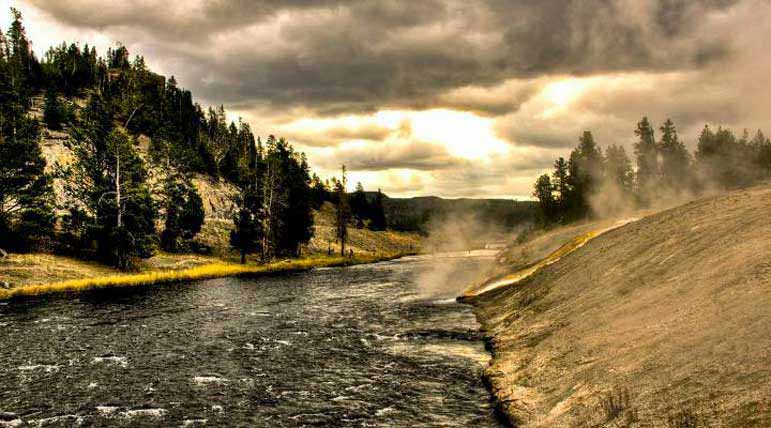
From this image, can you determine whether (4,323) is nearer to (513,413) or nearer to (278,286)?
(278,286)

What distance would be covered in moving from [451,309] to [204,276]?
42.4m

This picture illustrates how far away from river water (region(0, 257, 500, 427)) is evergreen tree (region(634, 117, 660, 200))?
10937cm

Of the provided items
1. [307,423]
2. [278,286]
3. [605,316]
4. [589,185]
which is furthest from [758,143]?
[307,423]

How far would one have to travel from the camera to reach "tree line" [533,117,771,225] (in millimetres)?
114125

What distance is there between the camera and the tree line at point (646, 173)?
11412cm

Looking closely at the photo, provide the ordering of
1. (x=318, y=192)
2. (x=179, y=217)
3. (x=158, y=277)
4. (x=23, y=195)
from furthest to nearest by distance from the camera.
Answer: (x=318, y=192)
(x=179, y=217)
(x=23, y=195)
(x=158, y=277)

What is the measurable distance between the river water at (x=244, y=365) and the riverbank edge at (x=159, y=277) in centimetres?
820

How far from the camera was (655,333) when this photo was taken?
1371cm

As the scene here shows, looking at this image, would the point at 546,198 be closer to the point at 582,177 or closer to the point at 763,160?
the point at 582,177

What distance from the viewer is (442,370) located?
1897cm

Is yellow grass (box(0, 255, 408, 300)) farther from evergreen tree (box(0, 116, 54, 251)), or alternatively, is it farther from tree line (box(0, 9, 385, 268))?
evergreen tree (box(0, 116, 54, 251))

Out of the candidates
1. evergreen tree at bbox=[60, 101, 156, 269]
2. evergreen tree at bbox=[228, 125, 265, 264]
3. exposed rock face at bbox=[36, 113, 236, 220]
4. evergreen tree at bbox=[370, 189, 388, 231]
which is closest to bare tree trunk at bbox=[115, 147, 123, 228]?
evergreen tree at bbox=[60, 101, 156, 269]

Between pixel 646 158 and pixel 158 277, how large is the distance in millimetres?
121558

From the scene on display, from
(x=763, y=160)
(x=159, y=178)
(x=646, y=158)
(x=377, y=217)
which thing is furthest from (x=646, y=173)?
(x=159, y=178)
